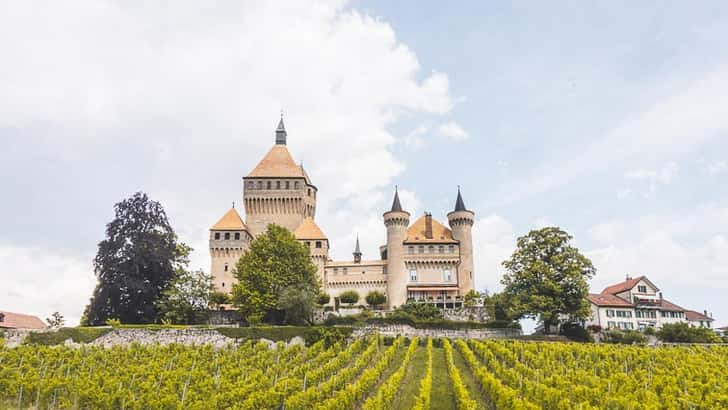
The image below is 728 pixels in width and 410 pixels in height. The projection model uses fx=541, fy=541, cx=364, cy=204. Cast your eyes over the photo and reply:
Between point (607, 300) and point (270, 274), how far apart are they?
Result: 33.9 m

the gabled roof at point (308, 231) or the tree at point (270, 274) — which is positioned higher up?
the gabled roof at point (308, 231)

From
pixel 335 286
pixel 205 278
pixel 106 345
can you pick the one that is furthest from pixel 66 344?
pixel 335 286

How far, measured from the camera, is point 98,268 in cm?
4241

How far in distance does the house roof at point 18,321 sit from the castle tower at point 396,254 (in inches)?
1457

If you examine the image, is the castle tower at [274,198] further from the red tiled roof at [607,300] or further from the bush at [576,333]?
the red tiled roof at [607,300]

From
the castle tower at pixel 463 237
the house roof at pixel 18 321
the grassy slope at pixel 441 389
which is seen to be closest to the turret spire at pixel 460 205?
the castle tower at pixel 463 237

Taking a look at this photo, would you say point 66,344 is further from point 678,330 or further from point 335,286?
point 678,330

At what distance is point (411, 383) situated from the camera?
23953 millimetres

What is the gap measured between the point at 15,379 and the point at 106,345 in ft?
48.9

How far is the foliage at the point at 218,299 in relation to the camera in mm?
44875

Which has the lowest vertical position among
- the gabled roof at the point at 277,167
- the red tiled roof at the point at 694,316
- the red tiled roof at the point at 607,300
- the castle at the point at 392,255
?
the red tiled roof at the point at 694,316

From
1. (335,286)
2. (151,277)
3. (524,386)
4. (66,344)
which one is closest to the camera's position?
(524,386)

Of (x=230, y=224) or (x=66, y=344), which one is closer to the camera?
(x=66, y=344)

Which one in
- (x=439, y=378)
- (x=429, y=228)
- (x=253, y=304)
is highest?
(x=429, y=228)
